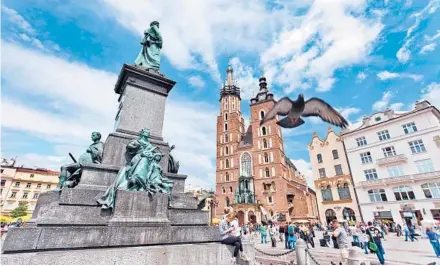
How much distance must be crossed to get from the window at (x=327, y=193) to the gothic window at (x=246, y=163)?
57.1ft

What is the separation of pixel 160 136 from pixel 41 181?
1974 inches

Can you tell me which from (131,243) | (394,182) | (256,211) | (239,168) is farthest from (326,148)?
(131,243)

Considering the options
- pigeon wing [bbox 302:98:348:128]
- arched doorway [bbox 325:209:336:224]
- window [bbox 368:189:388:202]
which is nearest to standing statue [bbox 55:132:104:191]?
pigeon wing [bbox 302:98:348:128]

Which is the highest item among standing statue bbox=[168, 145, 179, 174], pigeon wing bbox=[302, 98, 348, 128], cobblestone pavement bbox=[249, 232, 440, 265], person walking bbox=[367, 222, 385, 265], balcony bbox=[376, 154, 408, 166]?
balcony bbox=[376, 154, 408, 166]

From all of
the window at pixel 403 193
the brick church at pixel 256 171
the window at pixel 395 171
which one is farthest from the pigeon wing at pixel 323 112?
the brick church at pixel 256 171

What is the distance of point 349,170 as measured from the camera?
28.5 m

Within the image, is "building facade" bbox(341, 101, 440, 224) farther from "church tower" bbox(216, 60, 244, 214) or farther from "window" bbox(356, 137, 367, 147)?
"church tower" bbox(216, 60, 244, 214)

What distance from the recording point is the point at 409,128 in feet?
80.6

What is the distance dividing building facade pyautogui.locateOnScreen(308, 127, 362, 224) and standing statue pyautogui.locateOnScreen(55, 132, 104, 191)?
29241mm

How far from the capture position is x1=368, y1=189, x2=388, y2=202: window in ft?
80.8

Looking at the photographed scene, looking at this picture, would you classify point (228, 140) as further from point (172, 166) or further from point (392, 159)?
point (172, 166)

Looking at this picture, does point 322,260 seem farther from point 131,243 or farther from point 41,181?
point 41,181

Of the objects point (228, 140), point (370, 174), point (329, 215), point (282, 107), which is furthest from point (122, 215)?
point (228, 140)

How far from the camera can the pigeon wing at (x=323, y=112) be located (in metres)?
5.03
